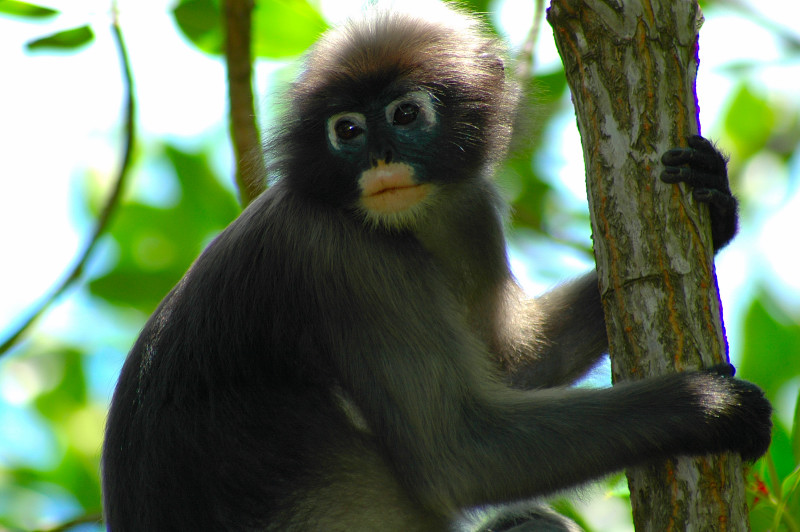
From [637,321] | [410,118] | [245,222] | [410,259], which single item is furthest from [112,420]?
[637,321]

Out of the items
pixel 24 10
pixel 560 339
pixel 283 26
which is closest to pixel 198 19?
pixel 283 26

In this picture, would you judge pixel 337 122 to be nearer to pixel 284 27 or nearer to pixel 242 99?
pixel 242 99

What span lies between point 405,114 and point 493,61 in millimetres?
880

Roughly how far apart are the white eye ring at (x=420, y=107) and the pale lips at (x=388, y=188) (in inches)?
10.6

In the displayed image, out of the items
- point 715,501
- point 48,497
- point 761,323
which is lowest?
point 48,497

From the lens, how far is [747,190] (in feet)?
26.1

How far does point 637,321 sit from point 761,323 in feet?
9.90

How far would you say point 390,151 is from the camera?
4457mm

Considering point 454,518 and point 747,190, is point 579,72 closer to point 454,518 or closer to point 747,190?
point 454,518

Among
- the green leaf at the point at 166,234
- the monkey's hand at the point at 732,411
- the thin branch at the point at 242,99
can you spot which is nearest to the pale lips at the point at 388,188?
the thin branch at the point at 242,99

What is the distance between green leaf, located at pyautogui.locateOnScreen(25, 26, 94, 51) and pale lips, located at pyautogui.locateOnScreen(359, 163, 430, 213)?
6.57 ft

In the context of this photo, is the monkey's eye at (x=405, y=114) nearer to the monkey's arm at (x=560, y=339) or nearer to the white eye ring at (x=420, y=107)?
the white eye ring at (x=420, y=107)

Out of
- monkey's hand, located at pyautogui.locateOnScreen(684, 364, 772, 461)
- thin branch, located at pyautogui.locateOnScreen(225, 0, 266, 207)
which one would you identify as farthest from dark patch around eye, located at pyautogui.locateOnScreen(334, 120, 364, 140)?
monkey's hand, located at pyautogui.locateOnScreen(684, 364, 772, 461)

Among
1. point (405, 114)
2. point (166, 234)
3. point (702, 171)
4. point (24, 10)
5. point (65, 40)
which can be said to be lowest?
point (166, 234)
